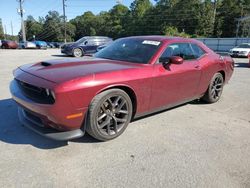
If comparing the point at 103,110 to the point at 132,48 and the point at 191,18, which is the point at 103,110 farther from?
the point at 191,18

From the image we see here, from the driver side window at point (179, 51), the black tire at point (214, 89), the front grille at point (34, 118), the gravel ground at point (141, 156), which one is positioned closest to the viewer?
the gravel ground at point (141, 156)

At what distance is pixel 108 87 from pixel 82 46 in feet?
48.1

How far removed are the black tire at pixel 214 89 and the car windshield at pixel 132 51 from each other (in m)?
1.78

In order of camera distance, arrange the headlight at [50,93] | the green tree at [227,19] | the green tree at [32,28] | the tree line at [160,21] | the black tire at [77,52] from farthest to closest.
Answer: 1. the green tree at [32,28]
2. the green tree at [227,19]
3. the tree line at [160,21]
4. the black tire at [77,52]
5. the headlight at [50,93]

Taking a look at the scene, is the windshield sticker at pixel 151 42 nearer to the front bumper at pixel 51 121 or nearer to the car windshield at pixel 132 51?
the car windshield at pixel 132 51

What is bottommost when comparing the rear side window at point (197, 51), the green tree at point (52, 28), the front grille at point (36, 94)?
→ the front grille at point (36, 94)

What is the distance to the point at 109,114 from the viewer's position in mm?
3285

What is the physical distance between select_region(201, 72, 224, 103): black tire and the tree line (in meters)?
33.7

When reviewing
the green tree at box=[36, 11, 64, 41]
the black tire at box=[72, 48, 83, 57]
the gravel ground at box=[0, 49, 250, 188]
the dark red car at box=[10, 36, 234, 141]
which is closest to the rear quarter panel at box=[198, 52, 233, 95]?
the dark red car at box=[10, 36, 234, 141]

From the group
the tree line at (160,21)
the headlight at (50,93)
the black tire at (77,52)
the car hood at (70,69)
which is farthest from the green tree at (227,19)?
the headlight at (50,93)

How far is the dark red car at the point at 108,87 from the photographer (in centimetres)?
283

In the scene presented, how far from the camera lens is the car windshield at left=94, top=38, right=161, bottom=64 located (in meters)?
3.89

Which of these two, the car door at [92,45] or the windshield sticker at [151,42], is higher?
the windshield sticker at [151,42]

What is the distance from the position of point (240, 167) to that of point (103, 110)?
1787 mm
